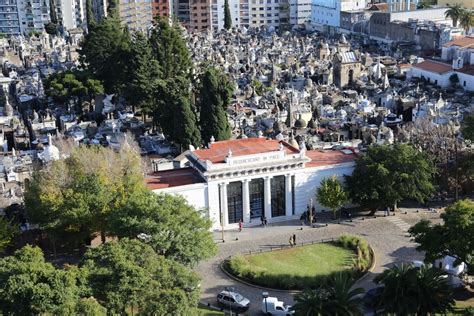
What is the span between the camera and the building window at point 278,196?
4453cm

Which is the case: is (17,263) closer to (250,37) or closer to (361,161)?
(361,161)

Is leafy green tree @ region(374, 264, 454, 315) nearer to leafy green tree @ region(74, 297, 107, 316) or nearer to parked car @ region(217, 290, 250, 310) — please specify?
parked car @ region(217, 290, 250, 310)

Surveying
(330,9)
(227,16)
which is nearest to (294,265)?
(227,16)

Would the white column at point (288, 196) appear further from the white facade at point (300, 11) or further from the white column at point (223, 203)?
the white facade at point (300, 11)

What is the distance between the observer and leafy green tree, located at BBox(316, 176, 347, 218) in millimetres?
43094

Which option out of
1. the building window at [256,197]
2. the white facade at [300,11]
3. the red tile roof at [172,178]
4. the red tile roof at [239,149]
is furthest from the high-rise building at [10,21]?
the building window at [256,197]

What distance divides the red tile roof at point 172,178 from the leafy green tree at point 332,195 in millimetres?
8116

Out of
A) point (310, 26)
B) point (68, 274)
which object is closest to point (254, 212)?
point (68, 274)

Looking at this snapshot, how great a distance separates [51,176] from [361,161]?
2029 centimetres

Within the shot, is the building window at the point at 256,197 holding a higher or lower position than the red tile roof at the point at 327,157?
lower

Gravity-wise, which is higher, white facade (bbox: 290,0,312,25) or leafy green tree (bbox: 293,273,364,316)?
white facade (bbox: 290,0,312,25)

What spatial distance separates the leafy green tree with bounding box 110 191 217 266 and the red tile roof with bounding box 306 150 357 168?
12.7 m

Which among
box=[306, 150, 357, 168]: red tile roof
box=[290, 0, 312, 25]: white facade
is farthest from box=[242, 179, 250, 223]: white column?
box=[290, 0, 312, 25]: white facade

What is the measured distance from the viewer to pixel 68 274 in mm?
27328
